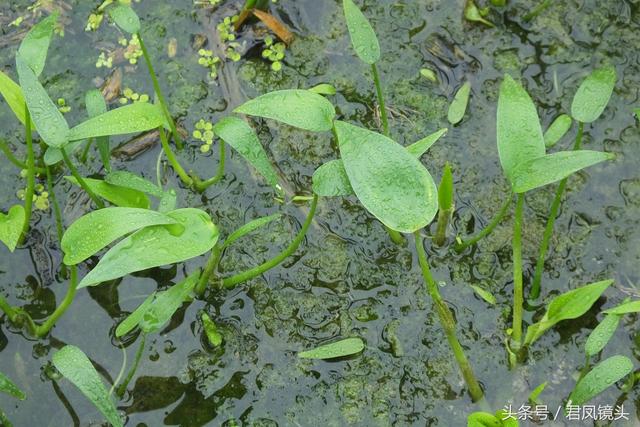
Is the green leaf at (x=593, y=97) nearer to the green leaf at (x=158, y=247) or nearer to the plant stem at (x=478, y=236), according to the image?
the plant stem at (x=478, y=236)

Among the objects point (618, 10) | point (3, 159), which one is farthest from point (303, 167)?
point (618, 10)

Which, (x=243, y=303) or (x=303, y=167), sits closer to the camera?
(x=243, y=303)

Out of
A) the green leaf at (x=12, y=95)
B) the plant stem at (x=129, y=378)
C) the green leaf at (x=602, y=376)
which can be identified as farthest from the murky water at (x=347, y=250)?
the green leaf at (x=12, y=95)

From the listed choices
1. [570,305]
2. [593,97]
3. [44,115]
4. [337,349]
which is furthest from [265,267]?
[593,97]

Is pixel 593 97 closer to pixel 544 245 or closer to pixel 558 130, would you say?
pixel 558 130

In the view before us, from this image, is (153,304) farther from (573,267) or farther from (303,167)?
(573,267)

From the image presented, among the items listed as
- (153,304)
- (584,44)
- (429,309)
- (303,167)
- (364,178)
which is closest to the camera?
(364,178)
